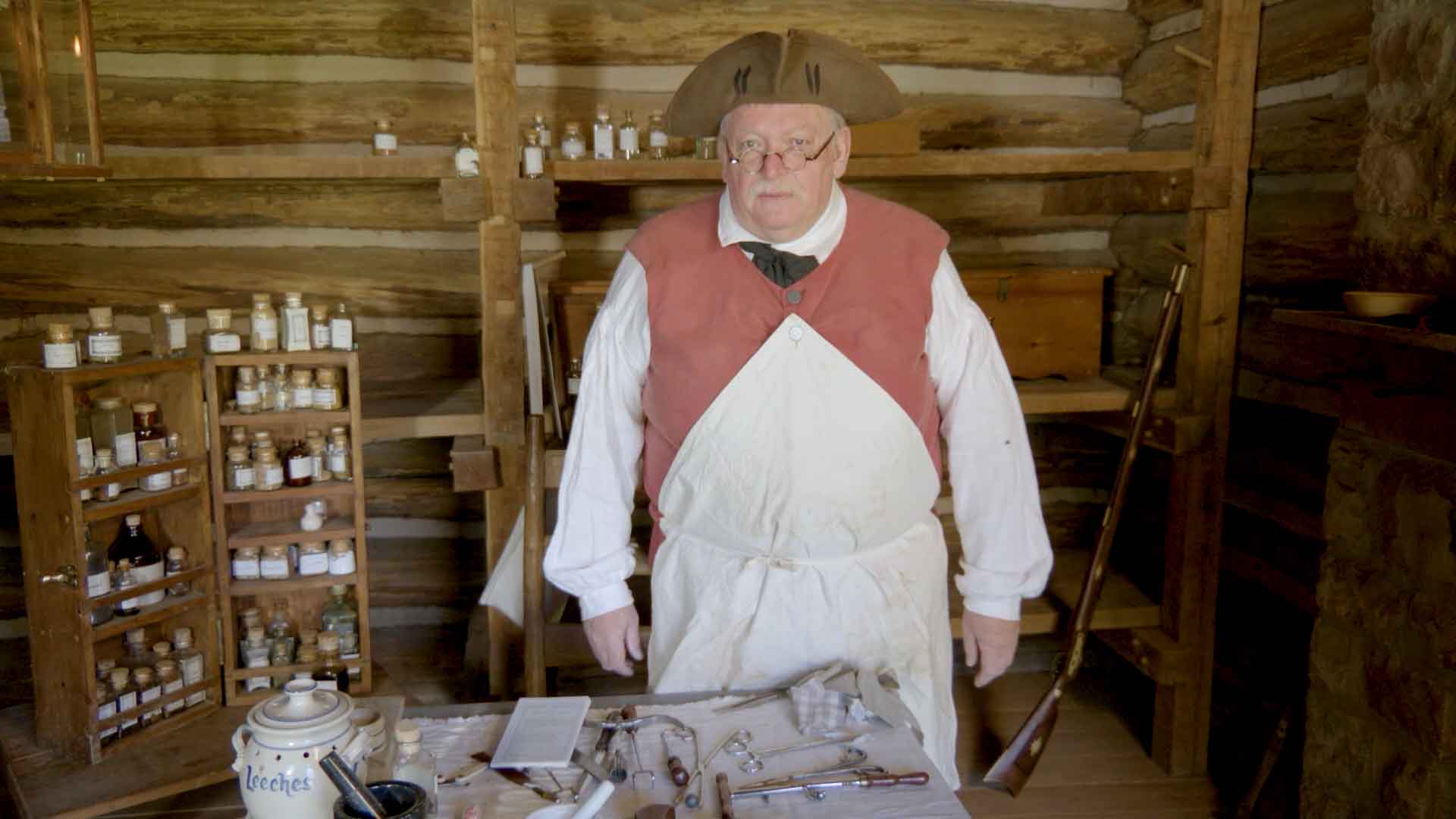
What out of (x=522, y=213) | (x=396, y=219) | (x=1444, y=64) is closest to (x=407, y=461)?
(x=396, y=219)

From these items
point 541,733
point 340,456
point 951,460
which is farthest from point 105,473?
point 951,460

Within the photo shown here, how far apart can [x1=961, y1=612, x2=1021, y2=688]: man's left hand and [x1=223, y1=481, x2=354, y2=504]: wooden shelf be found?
1599 mm

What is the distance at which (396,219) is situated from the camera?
11.8 ft

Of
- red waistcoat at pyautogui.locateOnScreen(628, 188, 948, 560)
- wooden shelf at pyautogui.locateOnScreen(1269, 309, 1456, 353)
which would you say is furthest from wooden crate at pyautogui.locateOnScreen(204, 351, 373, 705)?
wooden shelf at pyautogui.locateOnScreen(1269, 309, 1456, 353)

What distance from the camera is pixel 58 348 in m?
2.53

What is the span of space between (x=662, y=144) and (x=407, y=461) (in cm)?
136

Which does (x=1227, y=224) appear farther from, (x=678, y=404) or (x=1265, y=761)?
(x=678, y=404)

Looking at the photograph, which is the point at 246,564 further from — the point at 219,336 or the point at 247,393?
the point at 219,336

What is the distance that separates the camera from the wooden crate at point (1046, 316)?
11.1ft

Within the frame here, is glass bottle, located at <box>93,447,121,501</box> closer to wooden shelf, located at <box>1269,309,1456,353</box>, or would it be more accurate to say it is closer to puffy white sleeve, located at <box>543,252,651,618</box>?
puffy white sleeve, located at <box>543,252,651,618</box>

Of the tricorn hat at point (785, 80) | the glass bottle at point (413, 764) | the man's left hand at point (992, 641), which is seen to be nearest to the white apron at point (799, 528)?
the man's left hand at point (992, 641)

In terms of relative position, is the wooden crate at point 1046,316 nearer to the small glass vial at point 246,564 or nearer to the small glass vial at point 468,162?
the small glass vial at point 468,162

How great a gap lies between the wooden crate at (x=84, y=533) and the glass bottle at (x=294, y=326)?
22 cm

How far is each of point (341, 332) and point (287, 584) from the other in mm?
656
